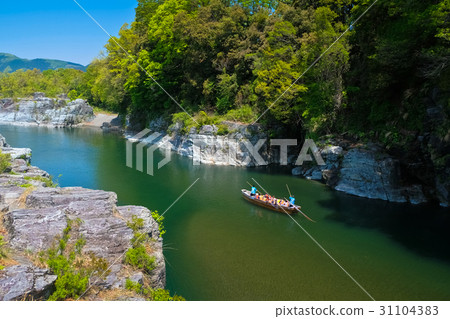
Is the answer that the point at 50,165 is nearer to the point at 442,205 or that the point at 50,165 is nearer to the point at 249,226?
the point at 249,226

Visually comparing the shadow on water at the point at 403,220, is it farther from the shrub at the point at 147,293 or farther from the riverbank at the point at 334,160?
the shrub at the point at 147,293

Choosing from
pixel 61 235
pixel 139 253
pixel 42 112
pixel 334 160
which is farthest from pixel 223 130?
pixel 42 112

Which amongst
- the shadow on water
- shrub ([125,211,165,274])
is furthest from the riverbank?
shrub ([125,211,165,274])

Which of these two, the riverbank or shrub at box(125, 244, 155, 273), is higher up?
the riverbank

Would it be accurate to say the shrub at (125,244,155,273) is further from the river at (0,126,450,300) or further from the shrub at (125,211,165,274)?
the river at (0,126,450,300)

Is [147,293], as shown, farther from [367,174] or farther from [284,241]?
[367,174]
